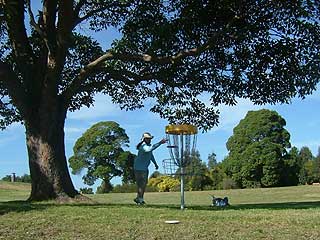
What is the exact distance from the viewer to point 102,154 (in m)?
54.1

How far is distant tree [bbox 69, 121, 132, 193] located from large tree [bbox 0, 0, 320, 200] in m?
37.8

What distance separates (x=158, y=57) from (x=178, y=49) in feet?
2.63

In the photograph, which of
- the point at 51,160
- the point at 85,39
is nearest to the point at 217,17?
the point at 85,39

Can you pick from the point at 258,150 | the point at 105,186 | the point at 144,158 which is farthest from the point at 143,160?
the point at 105,186

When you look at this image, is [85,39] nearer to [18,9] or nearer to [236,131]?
[18,9]

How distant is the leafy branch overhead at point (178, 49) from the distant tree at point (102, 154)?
37381 millimetres

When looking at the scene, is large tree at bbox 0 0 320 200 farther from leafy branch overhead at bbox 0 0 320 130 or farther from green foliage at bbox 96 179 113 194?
green foliage at bbox 96 179 113 194

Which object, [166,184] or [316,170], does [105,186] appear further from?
[316,170]

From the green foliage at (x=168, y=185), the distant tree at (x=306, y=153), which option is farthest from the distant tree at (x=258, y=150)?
the green foliage at (x=168, y=185)

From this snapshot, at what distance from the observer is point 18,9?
14734 millimetres

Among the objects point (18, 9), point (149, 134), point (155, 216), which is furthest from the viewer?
point (18, 9)

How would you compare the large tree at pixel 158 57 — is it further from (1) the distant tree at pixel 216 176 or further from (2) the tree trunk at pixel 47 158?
(1) the distant tree at pixel 216 176

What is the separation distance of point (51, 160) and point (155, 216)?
16.0 ft

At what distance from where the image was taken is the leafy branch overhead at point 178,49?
13883 millimetres
